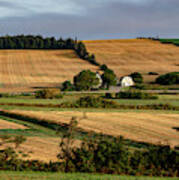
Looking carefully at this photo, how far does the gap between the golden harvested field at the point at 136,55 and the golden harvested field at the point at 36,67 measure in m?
10.0

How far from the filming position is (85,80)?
285 ft

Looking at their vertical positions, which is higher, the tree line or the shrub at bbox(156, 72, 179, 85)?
the tree line

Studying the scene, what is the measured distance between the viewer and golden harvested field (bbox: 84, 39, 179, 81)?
12838 centimetres

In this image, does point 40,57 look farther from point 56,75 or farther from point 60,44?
point 56,75

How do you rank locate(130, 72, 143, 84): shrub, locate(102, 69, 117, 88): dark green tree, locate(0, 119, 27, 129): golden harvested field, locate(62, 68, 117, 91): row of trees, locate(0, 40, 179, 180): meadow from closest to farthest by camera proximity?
locate(0, 40, 179, 180): meadow → locate(0, 119, 27, 129): golden harvested field → locate(62, 68, 117, 91): row of trees → locate(102, 69, 117, 88): dark green tree → locate(130, 72, 143, 84): shrub

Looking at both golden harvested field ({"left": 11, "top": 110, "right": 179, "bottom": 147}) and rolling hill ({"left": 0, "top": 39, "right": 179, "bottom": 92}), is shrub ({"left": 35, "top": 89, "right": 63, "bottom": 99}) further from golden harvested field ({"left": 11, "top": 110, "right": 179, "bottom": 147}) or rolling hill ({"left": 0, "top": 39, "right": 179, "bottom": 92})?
rolling hill ({"left": 0, "top": 39, "right": 179, "bottom": 92})

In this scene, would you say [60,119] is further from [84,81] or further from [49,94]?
[84,81]

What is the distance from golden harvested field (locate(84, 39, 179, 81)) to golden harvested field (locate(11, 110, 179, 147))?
209ft

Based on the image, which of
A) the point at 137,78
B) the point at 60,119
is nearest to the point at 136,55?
the point at 137,78

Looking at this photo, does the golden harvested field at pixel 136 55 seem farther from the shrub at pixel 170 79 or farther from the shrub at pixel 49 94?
the shrub at pixel 49 94

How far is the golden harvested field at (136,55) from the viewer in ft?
421

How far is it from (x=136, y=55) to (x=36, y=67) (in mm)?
43037

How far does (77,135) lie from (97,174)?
1486 centimetres

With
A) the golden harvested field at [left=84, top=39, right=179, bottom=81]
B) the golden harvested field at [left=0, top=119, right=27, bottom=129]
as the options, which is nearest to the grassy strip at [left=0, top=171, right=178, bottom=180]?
the golden harvested field at [left=0, top=119, right=27, bottom=129]
